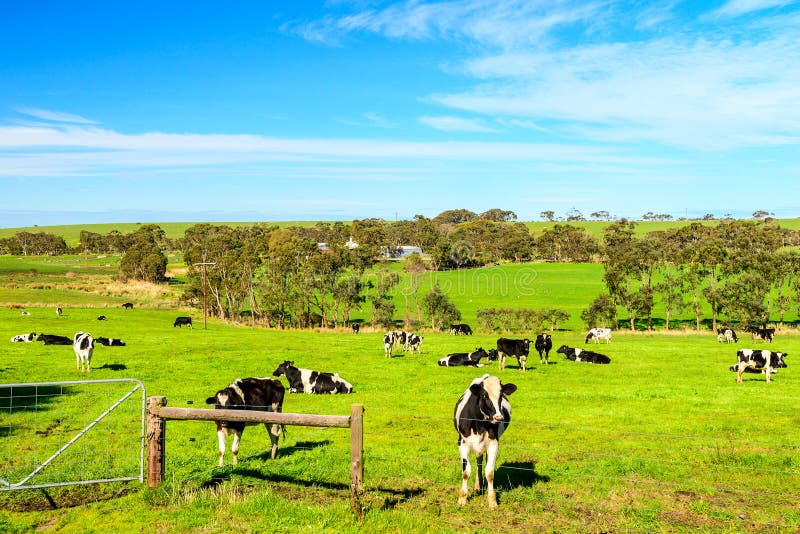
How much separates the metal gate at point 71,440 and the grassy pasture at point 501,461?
32.5 inches

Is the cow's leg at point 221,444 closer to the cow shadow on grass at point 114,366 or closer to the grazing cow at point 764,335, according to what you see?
the cow shadow on grass at point 114,366

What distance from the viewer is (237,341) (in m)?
44.8

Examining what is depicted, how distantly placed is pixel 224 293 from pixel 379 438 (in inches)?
2920

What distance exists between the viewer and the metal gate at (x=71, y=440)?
1138 centimetres

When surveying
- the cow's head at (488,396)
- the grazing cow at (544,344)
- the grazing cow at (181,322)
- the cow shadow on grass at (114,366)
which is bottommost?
the grazing cow at (181,322)

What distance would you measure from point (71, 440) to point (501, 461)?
905cm

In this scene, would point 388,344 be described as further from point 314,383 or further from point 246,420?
point 246,420

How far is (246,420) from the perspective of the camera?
10695 millimetres

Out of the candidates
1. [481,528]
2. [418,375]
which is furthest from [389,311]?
[481,528]

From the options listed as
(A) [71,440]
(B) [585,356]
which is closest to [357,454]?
(A) [71,440]

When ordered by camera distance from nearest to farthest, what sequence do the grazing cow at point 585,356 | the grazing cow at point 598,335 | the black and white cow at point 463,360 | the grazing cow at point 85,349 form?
1. the grazing cow at point 85,349
2. the black and white cow at point 463,360
3. the grazing cow at point 585,356
4. the grazing cow at point 598,335

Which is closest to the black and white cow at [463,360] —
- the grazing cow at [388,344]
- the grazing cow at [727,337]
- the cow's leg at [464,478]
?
the grazing cow at [388,344]

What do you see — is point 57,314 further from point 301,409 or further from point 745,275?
point 745,275

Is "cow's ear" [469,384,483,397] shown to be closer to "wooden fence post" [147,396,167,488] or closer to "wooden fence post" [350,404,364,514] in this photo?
"wooden fence post" [350,404,364,514]
